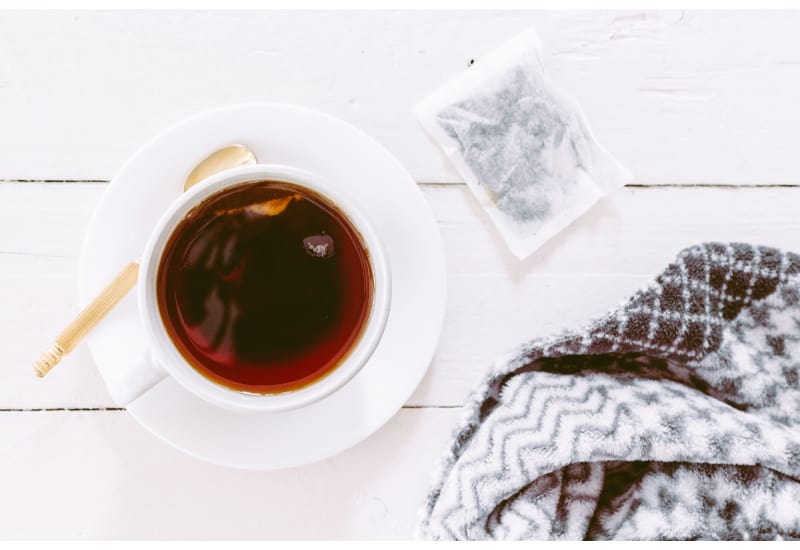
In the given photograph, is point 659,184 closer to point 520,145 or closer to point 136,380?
point 520,145

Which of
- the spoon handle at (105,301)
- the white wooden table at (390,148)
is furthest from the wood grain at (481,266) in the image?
the spoon handle at (105,301)

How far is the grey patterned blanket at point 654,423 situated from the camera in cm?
73

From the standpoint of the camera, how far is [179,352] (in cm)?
60

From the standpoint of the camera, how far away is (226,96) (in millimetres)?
767

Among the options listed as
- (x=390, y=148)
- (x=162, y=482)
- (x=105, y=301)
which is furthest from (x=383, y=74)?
(x=162, y=482)

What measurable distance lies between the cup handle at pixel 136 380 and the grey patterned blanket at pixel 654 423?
0.31 meters

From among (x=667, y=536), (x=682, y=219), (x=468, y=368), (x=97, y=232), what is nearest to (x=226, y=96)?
(x=97, y=232)

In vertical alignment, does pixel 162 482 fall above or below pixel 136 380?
below

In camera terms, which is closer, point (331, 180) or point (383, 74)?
point (331, 180)

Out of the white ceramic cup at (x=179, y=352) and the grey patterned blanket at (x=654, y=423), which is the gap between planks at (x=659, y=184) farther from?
A: the white ceramic cup at (x=179, y=352)

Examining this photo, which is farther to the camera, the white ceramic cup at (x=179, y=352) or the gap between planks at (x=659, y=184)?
the gap between planks at (x=659, y=184)

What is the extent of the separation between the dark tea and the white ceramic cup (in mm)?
20

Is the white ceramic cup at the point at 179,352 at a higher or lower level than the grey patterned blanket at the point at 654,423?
higher

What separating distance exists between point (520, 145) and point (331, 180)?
0.79 feet
